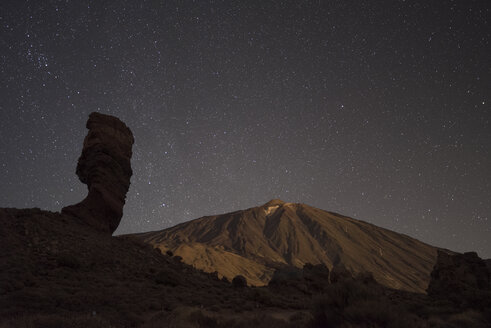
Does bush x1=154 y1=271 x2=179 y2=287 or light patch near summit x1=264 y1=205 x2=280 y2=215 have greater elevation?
light patch near summit x1=264 y1=205 x2=280 y2=215

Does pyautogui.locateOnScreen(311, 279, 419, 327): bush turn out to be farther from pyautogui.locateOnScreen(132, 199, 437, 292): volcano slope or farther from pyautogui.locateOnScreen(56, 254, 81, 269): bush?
pyautogui.locateOnScreen(132, 199, 437, 292): volcano slope

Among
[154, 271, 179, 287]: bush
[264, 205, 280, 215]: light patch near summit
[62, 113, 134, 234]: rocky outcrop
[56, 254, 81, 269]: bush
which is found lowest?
[154, 271, 179, 287]: bush

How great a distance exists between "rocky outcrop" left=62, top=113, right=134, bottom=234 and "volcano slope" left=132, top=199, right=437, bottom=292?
4928 centimetres

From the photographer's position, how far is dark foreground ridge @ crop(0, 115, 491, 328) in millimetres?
7613

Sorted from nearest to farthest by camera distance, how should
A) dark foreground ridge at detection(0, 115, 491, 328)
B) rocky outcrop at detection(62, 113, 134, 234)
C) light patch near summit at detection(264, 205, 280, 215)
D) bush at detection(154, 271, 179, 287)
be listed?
dark foreground ridge at detection(0, 115, 491, 328) → bush at detection(154, 271, 179, 287) → rocky outcrop at detection(62, 113, 134, 234) → light patch near summit at detection(264, 205, 280, 215)

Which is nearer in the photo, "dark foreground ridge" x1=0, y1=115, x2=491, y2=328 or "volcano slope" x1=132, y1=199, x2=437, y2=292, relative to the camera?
"dark foreground ridge" x1=0, y1=115, x2=491, y2=328

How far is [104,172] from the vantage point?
79.9ft

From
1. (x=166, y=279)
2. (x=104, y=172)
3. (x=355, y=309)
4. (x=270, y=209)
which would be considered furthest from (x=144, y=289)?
(x=270, y=209)

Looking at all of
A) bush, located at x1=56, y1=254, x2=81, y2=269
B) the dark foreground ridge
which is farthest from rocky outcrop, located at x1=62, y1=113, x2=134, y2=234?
bush, located at x1=56, y1=254, x2=81, y2=269

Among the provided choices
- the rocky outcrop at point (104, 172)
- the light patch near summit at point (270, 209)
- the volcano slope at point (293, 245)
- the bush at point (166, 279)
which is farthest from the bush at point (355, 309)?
the light patch near summit at point (270, 209)

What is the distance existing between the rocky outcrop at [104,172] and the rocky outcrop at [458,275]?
2807 cm

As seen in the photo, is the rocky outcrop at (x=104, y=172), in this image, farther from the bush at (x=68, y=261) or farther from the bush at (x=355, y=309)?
the bush at (x=355, y=309)

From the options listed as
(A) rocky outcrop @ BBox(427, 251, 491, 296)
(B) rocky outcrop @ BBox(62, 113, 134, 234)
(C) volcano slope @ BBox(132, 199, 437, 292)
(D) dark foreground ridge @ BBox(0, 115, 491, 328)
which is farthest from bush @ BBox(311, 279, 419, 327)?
(C) volcano slope @ BBox(132, 199, 437, 292)

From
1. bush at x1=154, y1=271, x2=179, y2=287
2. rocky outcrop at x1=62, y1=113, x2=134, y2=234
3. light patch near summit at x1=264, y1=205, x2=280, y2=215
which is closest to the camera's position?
bush at x1=154, y1=271, x2=179, y2=287
